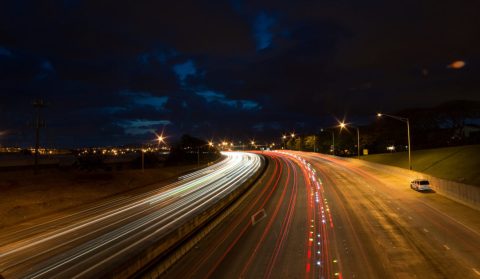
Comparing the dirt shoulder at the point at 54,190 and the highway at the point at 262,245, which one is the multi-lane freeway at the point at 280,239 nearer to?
the highway at the point at 262,245

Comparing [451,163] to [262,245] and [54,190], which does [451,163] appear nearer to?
[262,245]

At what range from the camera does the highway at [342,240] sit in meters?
16.5

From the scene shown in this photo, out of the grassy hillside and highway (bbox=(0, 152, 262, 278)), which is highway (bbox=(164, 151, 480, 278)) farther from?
the grassy hillside

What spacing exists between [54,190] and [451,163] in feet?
183

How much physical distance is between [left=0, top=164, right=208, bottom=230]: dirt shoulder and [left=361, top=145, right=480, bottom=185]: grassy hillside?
1669 inches

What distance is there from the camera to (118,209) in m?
35.3

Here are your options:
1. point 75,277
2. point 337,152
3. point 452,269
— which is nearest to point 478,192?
point 452,269

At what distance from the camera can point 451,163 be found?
175 ft

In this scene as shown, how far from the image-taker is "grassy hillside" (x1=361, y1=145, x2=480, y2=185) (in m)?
44.8

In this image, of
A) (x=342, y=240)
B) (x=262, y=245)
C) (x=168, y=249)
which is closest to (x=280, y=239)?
(x=262, y=245)

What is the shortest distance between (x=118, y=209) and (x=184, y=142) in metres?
155

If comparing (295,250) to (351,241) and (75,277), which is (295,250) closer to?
(351,241)

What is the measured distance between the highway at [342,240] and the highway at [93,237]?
426cm

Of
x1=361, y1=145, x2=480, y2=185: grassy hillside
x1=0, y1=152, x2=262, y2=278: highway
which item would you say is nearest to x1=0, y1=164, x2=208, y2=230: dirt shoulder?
x1=0, y1=152, x2=262, y2=278: highway
